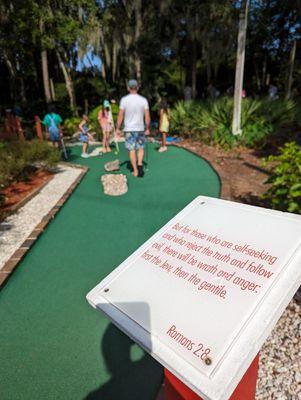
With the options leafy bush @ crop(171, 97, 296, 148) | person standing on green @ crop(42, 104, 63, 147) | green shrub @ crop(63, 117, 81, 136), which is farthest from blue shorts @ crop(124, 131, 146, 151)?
green shrub @ crop(63, 117, 81, 136)

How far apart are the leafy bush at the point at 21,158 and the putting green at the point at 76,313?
1.61 metres

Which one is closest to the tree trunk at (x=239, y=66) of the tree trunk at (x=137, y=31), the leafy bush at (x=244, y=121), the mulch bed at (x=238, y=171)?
the leafy bush at (x=244, y=121)

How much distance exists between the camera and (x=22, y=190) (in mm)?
5434

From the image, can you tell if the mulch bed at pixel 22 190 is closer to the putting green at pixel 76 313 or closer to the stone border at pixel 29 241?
the stone border at pixel 29 241

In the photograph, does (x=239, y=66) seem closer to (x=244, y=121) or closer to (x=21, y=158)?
(x=244, y=121)

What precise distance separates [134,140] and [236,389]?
4.68 meters

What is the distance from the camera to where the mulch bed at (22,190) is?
4613mm

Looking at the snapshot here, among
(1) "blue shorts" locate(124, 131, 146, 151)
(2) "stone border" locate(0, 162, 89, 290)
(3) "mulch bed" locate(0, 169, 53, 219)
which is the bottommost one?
(2) "stone border" locate(0, 162, 89, 290)

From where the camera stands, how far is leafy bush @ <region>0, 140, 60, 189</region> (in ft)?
17.0

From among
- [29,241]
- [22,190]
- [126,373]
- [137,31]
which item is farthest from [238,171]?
[137,31]

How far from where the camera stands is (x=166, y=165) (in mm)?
6660

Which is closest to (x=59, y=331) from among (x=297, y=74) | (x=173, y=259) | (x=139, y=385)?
(x=139, y=385)

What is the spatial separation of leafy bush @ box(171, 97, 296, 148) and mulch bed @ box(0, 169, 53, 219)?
522 cm

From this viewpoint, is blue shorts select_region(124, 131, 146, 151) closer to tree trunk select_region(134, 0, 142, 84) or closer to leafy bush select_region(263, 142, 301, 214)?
leafy bush select_region(263, 142, 301, 214)
